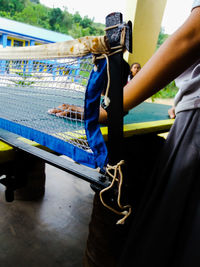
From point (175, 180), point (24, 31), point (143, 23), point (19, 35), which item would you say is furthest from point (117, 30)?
point (24, 31)

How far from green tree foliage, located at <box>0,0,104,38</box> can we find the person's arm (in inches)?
1289

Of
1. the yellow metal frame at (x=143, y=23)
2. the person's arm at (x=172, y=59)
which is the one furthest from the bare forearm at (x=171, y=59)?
the yellow metal frame at (x=143, y=23)

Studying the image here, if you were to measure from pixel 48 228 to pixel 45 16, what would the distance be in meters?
40.1

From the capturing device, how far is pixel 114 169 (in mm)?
731

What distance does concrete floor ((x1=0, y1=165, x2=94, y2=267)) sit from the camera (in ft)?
5.30

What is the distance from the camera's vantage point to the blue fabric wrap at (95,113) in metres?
0.66

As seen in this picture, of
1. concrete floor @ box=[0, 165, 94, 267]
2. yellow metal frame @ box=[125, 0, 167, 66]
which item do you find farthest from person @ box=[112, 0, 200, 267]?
yellow metal frame @ box=[125, 0, 167, 66]

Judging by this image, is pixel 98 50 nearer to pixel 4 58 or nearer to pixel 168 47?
pixel 168 47

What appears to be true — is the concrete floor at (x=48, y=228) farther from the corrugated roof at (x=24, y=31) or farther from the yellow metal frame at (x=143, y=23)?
the corrugated roof at (x=24, y=31)

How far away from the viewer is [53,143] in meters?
0.99

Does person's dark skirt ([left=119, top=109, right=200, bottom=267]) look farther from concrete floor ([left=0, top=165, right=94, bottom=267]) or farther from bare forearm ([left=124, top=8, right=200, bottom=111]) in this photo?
Result: concrete floor ([left=0, top=165, right=94, bottom=267])

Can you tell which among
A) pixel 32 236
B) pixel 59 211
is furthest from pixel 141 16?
pixel 32 236

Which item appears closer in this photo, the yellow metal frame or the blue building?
the yellow metal frame

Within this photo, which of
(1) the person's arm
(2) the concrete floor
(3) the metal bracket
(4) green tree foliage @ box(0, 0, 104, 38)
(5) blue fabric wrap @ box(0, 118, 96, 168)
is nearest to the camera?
(3) the metal bracket
